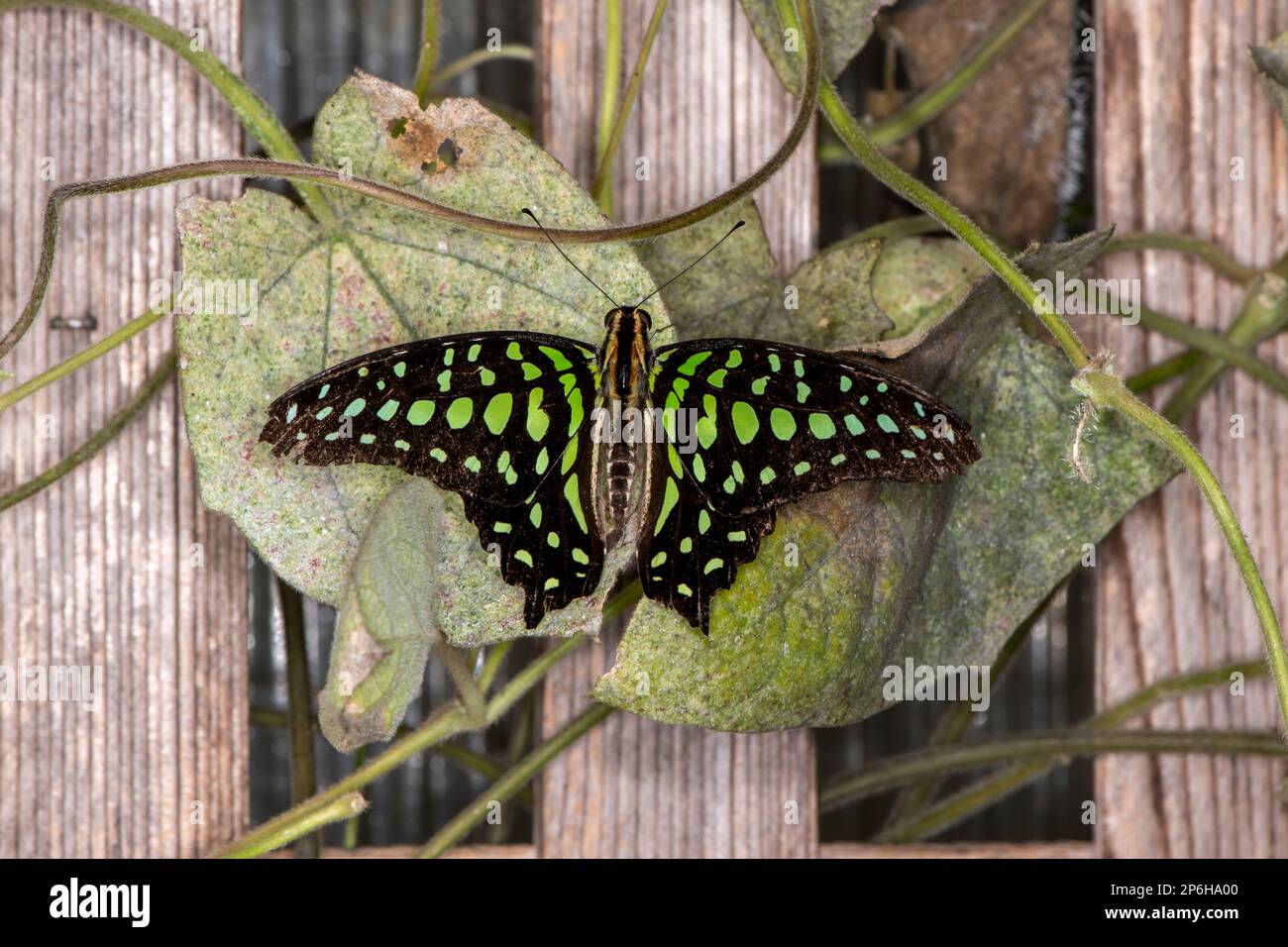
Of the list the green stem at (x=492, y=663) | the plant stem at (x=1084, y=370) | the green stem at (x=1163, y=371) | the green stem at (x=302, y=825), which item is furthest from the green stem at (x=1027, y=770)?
the green stem at (x=302, y=825)

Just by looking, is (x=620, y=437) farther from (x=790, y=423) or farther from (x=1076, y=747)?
(x=1076, y=747)

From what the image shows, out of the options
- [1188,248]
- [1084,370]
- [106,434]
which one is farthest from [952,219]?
[106,434]

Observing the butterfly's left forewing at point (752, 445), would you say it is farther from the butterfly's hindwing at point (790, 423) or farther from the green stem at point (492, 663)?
the green stem at point (492, 663)

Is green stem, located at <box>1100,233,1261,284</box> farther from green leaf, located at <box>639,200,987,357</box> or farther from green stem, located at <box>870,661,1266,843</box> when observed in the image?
green stem, located at <box>870,661,1266,843</box>

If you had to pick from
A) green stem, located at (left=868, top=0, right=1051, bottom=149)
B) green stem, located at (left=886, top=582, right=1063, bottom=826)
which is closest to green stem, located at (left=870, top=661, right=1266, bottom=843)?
green stem, located at (left=886, top=582, right=1063, bottom=826)

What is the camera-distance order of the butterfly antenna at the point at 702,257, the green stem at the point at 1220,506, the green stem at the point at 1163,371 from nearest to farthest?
1. the green stem at the point at 1220,506
2. the butterfly antenna at the point at 702,257
3. the green stem at the point at 1163,371

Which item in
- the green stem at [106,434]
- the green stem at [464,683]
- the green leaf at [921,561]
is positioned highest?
the green stem at [106,434]
